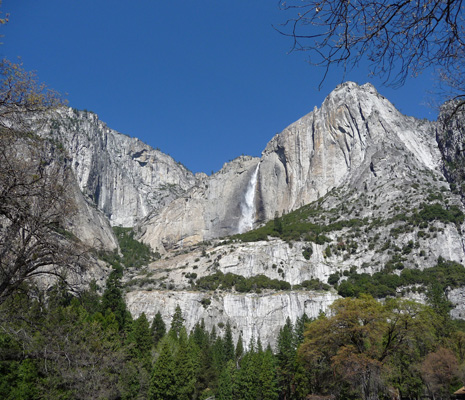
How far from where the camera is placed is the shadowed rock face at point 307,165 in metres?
120

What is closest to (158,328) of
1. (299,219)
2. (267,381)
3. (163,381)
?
(267,381)

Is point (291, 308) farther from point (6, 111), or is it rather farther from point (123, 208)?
point (123, 208)

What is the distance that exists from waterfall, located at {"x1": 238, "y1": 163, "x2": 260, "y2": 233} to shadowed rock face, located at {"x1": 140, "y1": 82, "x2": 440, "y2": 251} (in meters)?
1.28

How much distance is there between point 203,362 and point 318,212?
6503 centimetres

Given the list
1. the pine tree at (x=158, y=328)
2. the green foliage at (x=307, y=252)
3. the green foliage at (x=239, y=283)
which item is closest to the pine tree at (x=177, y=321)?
the pine tree at (x=158, y=328)

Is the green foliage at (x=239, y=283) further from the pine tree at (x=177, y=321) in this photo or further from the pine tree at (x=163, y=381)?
the pine tree at (x=163, y=381)

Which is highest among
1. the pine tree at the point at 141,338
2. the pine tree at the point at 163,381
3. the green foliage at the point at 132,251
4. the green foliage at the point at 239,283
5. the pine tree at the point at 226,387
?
the green foliage at the point at 132,251

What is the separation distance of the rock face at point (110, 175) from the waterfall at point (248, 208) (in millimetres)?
42496

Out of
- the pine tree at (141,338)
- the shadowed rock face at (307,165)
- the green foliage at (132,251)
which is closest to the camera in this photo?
the pine tree at (141,338)

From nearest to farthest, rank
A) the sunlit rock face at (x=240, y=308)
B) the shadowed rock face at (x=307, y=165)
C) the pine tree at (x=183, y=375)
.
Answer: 1. the pine tree at (x=183, y=375)
2. the sunlit rock face at (x=240, y=308)
3. the shadowed rock face at (x=307, y=165)

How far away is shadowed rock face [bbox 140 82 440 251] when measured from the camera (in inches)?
4712

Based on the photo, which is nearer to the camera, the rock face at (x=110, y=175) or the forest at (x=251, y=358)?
the forest at (x=251, y=358)

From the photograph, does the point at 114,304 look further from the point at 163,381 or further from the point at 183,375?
the point at 163,381

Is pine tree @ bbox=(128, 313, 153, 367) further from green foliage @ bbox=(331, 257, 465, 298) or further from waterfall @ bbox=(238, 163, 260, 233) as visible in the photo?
waterfall @ bbox=(238, 163, 260, 233)
